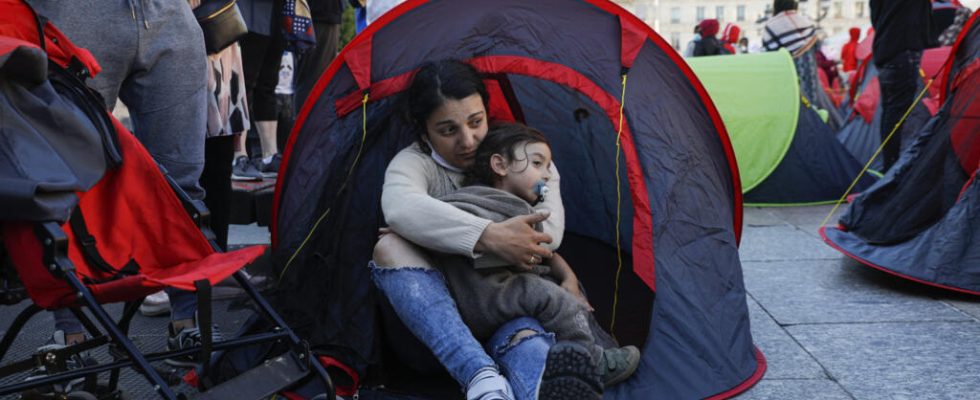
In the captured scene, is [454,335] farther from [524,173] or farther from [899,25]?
[899,25]

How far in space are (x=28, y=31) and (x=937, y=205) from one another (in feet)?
11.1

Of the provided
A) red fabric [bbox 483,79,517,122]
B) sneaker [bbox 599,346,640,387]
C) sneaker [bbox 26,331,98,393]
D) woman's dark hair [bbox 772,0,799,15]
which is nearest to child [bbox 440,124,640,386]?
sneaker [bbox 599,346,640,387]

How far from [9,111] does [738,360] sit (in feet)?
6.58

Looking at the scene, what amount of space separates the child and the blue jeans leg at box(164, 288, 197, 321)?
2.96 feet

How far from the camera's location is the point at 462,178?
8.69 feet

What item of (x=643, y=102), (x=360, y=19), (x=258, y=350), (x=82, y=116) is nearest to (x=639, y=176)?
(x=643, y=102)

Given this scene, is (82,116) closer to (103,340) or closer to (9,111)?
Result: (9,111)

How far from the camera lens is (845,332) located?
2.94 metres

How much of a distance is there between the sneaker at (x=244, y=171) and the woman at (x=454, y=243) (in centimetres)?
180

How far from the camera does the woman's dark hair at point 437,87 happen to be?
255 centimetres

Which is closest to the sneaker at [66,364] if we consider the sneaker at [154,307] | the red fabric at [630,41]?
the sneaker at [154,307]

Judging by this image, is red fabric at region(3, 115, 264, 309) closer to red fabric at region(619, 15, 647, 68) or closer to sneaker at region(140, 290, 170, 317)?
sneaker at region(140, 290, 170, 317)

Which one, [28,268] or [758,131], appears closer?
[28,268]

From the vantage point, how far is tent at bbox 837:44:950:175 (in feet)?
18.6
